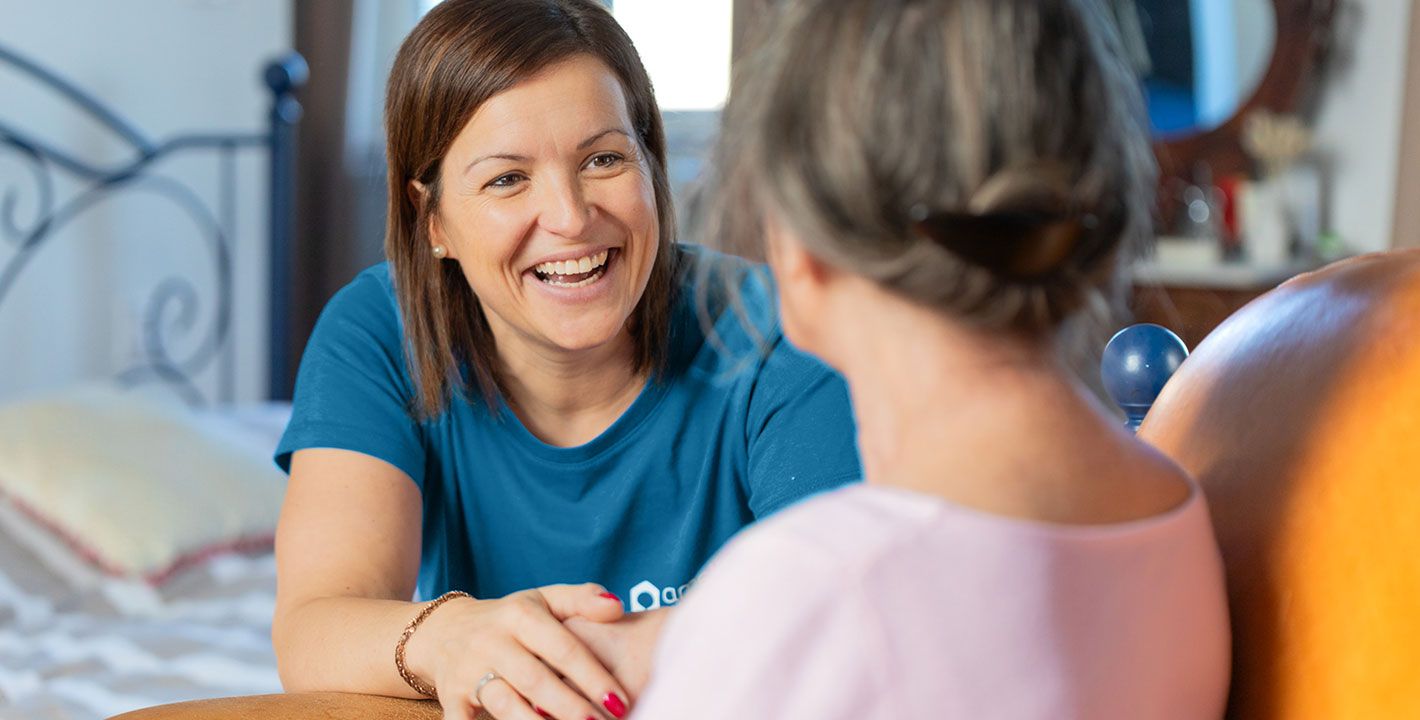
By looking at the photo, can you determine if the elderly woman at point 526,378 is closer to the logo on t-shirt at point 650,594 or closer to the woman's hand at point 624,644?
the logo on t-shirt at point 650,594

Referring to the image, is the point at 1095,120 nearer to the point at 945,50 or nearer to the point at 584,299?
the point at 945,50

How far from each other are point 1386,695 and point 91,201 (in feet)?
9.74

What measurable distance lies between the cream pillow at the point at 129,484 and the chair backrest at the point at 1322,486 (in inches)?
68.5

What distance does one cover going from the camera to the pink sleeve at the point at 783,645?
53 centimetres

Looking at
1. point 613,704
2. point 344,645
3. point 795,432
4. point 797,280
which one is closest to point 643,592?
point 795,432

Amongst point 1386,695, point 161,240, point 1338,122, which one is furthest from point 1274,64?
point 1386,695

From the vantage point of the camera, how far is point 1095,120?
1.89ft

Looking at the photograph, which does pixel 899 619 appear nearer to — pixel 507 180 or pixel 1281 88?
pixel 507 180

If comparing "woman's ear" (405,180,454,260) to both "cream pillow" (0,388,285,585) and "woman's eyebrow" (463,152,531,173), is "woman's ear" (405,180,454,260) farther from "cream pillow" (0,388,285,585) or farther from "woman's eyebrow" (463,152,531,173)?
"cream pillow" (0,388,285,585)

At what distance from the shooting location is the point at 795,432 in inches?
47.8

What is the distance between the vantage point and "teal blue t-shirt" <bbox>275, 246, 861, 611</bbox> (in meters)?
1.31

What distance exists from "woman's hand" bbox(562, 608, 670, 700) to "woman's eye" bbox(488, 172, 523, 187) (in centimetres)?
45

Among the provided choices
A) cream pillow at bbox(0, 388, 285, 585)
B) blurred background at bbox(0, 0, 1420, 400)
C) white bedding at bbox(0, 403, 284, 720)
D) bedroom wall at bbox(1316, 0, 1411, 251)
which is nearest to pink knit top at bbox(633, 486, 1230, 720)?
white bedding at bbox(0, 403, 284, 720)

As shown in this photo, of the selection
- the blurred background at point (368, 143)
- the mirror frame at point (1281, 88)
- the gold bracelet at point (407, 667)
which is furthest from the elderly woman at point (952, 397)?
the mirror frame at point (1281, 88)
